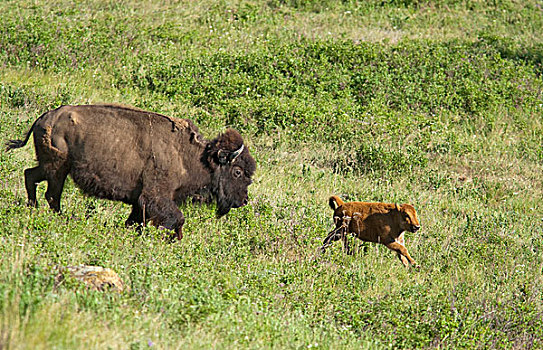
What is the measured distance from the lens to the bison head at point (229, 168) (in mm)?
8953

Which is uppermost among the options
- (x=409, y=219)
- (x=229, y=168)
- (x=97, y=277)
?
(x=97, y=277)

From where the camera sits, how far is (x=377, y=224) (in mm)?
8859

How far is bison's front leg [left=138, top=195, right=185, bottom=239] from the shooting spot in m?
8.27

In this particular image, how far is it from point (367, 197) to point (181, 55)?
799 cm

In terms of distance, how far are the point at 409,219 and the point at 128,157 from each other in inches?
138

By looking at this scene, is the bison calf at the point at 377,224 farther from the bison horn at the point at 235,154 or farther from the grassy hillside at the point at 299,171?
the bison horn at the point at 235,154

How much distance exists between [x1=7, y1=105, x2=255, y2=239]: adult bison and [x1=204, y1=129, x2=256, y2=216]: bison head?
0.05 ft

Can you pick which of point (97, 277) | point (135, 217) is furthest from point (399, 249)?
point (97, 277)

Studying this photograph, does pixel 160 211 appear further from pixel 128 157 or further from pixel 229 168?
pixel 229 168

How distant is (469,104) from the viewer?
17.0 metres

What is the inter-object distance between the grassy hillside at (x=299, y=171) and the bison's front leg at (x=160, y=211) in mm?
378

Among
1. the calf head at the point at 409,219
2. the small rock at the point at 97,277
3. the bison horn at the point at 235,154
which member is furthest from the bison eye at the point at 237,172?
the small rock at the point at 97,277

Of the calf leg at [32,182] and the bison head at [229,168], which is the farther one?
the bison head at [229,168]

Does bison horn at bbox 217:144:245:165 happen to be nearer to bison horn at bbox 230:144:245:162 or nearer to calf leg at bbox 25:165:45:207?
bison horn at bbox 230:144:245:162
